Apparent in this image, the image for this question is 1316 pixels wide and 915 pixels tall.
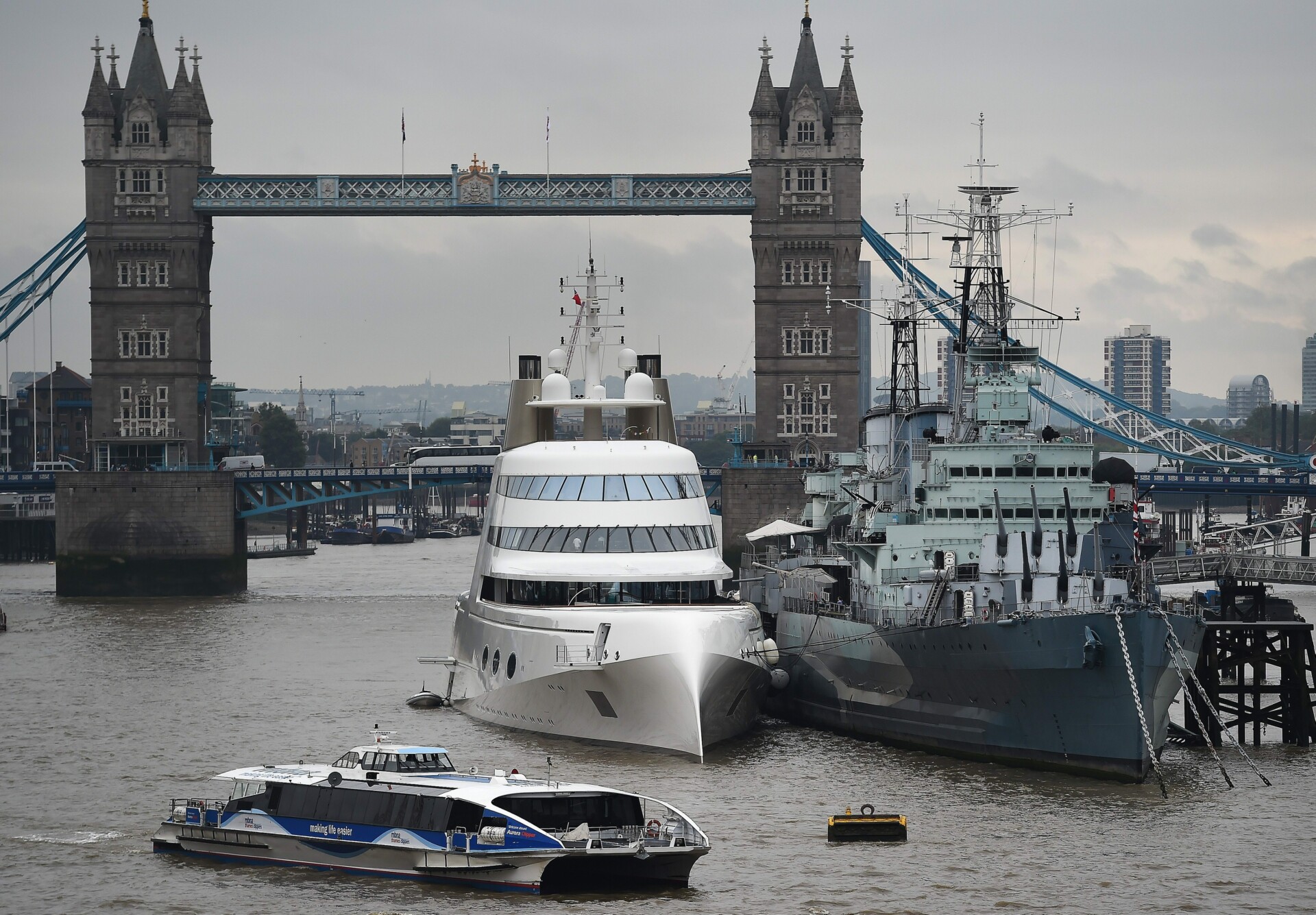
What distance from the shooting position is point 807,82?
323 feet

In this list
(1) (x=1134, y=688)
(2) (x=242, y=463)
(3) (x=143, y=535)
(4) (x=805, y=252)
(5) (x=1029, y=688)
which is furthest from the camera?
(2) (x=242, y=463)

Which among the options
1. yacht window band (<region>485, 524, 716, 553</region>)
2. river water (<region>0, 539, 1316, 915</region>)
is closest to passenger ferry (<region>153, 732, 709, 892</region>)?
river water (<region>0, 539, 1316, 915</region>)

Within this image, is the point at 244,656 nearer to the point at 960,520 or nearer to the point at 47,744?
the point at 47,744

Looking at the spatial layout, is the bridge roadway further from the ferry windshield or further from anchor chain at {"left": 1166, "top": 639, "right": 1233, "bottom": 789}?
the ferry windshield

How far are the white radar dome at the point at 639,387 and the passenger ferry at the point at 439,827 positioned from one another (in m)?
19.7

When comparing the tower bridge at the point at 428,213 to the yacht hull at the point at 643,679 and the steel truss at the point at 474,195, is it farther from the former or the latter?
the yacht hull at the point at 643,679

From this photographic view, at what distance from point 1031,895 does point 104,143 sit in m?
79.8

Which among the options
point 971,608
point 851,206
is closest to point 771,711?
point 971,608

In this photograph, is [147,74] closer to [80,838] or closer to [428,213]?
[428,213]

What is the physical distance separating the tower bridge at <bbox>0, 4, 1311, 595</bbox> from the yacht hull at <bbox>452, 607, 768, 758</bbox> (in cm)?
5396

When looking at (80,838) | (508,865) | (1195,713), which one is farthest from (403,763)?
(1195,713)

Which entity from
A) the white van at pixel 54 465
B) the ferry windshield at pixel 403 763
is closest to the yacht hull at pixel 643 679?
the ferry windshield at pixel 403 763

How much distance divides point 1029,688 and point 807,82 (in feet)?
209

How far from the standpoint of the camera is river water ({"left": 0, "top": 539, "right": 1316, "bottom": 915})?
31281mm
